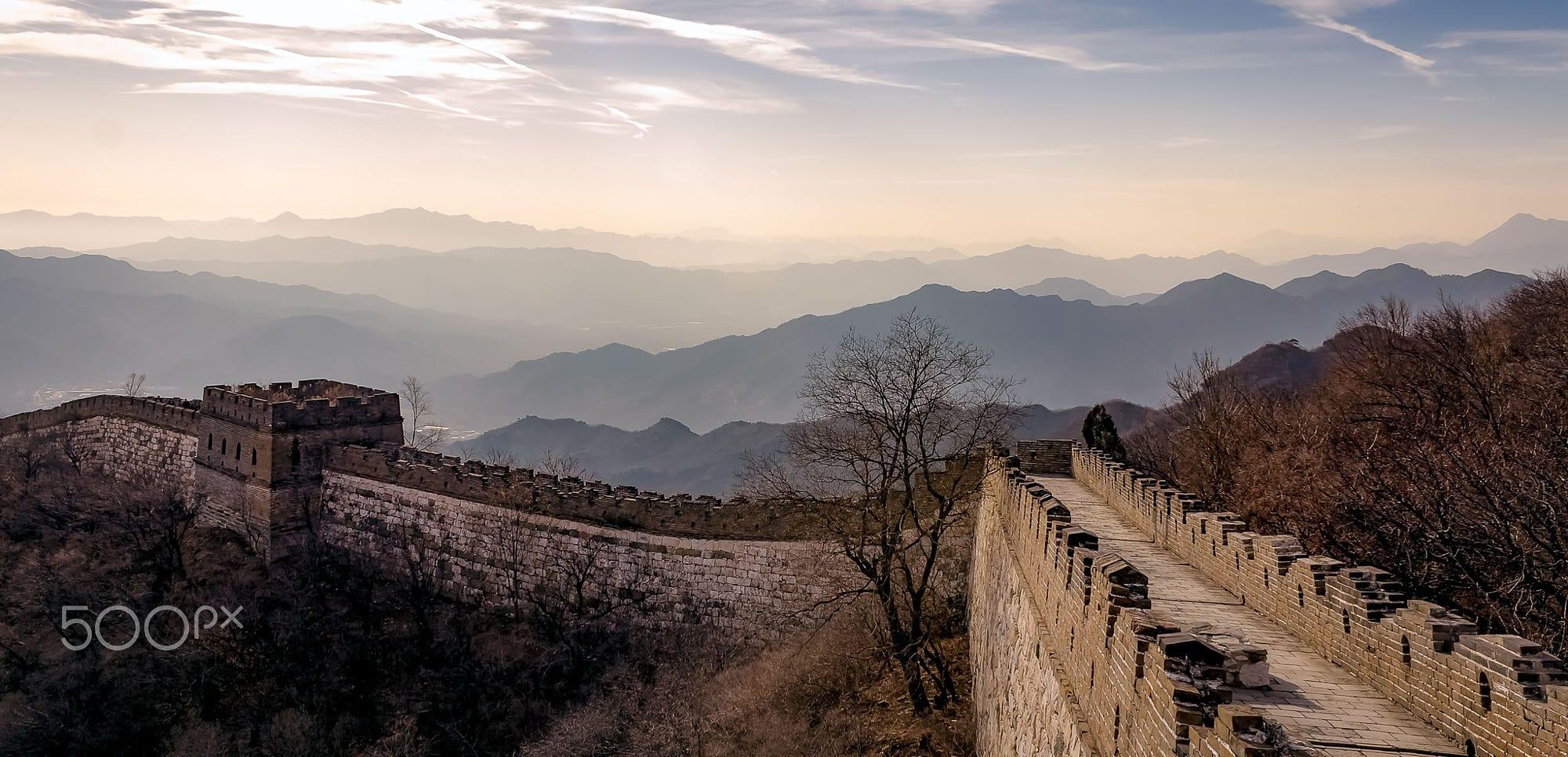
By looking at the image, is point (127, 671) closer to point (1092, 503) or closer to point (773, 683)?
point (773, 683)

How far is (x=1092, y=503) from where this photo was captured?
63.9ft

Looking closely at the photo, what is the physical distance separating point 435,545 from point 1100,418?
20.1 metres

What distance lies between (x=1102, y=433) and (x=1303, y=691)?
21857 millimetres

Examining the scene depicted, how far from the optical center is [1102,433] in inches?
1159

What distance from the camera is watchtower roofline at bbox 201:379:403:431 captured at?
98.8 feet

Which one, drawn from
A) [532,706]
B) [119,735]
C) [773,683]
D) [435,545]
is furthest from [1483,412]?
[119,735]

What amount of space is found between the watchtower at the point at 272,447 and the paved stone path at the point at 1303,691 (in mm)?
25772

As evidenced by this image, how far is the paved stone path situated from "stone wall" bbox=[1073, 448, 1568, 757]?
129mm

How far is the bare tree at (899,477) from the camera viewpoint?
1941cm

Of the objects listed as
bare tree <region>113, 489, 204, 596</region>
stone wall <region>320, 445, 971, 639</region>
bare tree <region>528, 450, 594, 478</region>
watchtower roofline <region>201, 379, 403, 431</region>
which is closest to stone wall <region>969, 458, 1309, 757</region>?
stone wall <region>320, 445, 971, 639</region>

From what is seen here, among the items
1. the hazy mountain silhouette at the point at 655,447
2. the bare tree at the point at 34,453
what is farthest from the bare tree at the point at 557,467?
the hazy mountain silhouette at the point at 655,447

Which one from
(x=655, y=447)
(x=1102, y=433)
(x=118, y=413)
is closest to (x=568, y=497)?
(x=1102, y=433)

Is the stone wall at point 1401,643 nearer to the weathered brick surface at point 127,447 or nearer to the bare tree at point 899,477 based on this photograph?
the bare tree at point 899,477

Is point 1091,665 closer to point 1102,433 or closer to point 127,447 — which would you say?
point 1102,433
